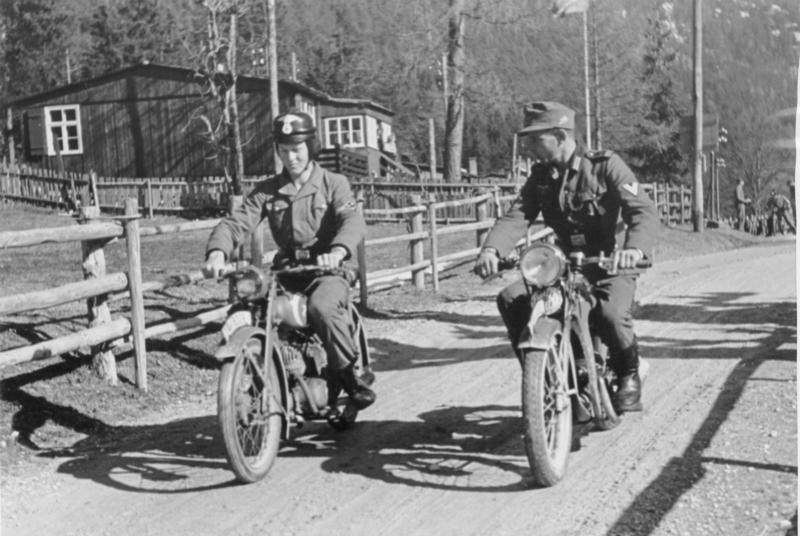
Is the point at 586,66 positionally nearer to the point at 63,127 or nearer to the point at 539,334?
the point at 63,127

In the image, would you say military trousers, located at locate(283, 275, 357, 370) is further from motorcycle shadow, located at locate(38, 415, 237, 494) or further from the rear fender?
motorcycle shadow, located at locate(38, 415, 237, 494)

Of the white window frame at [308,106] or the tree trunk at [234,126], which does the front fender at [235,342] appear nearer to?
the tree trunk at [234,126]

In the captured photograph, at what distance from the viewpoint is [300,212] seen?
629 centimetres

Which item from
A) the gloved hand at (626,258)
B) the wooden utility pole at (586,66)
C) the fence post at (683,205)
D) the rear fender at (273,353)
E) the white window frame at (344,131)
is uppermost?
the wooden utility pole at (586,66)

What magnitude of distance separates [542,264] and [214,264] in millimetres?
1660

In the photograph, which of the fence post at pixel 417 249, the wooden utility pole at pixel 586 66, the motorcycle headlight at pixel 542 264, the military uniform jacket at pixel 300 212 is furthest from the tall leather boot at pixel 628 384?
the wooden utility pole at pixel 586 66

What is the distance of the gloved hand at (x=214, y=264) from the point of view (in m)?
5.78

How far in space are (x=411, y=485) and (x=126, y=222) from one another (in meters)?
3.67

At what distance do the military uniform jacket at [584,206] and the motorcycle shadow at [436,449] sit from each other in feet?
3.50

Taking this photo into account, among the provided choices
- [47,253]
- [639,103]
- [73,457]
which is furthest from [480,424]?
[639,103]

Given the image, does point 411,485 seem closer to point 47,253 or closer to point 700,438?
point 700,438

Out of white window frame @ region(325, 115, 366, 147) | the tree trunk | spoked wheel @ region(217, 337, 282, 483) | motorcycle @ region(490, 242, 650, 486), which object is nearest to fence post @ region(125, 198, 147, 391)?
spoked wheel @ region(217, 337, 282, 483)

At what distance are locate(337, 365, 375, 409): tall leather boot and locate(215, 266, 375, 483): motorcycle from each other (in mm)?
49

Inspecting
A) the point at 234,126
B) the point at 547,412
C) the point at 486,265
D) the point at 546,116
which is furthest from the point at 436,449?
the point at 234,126
